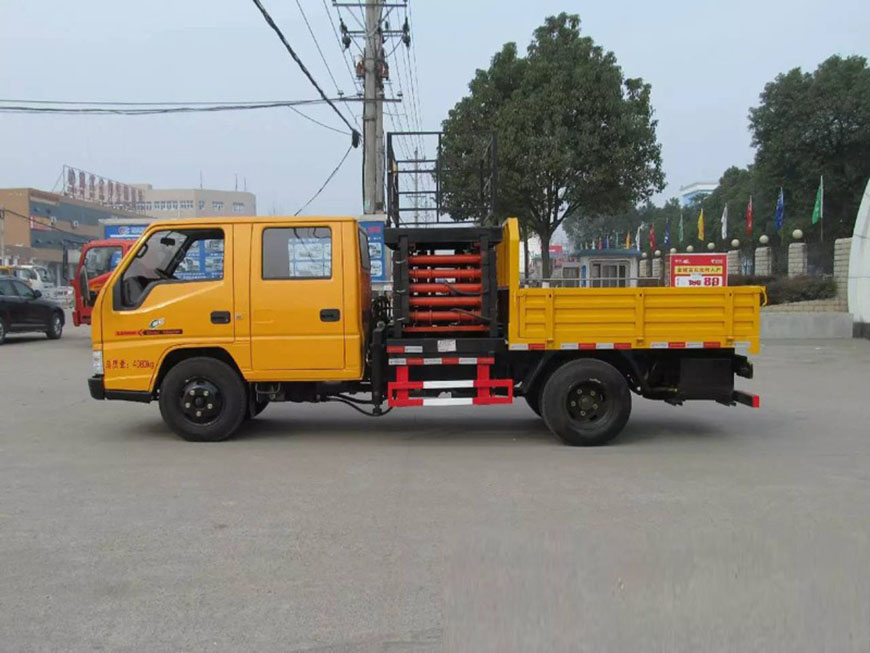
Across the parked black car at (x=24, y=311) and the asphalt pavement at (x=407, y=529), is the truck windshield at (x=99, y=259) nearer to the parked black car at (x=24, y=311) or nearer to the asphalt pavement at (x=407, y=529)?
the parked black car at (x=24, y=311)

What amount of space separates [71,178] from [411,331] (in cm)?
8242

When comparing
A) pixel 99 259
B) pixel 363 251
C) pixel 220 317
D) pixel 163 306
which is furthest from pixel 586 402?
pixel 99 259

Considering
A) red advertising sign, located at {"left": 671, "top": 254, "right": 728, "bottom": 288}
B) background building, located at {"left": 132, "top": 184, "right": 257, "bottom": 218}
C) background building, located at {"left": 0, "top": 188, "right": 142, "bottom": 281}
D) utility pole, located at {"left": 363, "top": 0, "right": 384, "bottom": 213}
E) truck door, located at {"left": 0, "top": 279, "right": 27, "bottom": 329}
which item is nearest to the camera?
utility pole, located at {"left": 363, "top": 0, "right": 384, "bottom": 213}

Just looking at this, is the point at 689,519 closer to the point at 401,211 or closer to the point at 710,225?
the point at 401,211

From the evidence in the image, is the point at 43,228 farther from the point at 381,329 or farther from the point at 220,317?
the point at 381,329

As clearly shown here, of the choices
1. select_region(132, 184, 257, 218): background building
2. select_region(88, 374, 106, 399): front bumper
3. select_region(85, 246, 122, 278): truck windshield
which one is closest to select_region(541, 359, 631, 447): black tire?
select_region(88, 374, 106, 399): front bumper

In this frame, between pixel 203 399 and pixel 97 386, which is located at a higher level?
pixel 97 386

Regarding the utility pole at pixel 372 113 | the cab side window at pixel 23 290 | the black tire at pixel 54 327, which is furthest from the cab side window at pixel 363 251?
the black tire at pixel 54 327

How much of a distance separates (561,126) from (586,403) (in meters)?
15.3

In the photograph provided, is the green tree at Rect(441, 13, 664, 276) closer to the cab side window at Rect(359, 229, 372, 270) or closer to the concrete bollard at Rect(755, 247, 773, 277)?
the concrete bollard at Rect(755, 247, 773, 277)

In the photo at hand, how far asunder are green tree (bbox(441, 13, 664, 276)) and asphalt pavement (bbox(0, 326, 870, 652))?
13600 mm

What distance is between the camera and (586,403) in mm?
7363

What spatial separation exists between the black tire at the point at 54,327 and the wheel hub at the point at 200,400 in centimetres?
1456

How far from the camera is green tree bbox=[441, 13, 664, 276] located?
2111cm
